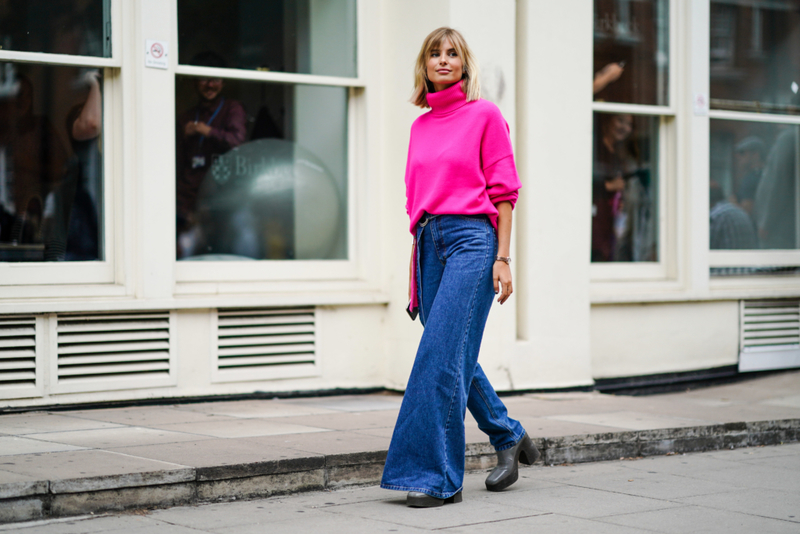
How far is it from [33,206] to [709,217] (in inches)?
234

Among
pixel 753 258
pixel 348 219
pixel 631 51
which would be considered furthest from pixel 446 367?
pixel 753 258

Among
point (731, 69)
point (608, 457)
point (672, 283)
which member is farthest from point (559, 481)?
point (731, 69)

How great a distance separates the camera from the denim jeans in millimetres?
4262

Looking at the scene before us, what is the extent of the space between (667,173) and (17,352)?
5754 millimetres

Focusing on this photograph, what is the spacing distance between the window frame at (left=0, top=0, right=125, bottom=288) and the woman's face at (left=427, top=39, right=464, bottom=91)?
301 centimetres

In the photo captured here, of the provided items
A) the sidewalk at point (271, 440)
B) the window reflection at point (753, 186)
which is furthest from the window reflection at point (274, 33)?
the window reflection at point (753, 186)

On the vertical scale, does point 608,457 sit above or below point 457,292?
below

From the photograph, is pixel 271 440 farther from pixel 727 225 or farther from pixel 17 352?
pixel 727 225

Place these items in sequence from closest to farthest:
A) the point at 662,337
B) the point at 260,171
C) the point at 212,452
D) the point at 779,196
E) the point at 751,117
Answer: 1. the point at 212,452
2. the point at 260,171
3. the point at 662,337
4. the point at 751,117
5. the point at 779,196

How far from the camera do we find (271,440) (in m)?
5.23

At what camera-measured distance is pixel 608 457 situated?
19.0 feet

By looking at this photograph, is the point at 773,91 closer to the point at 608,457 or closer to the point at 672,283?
the point at 672,283

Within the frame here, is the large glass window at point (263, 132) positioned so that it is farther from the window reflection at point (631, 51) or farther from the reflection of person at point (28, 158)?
the window reflection at point (631, 51)

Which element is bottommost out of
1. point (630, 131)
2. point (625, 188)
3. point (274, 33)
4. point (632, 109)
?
point (625, 188)
